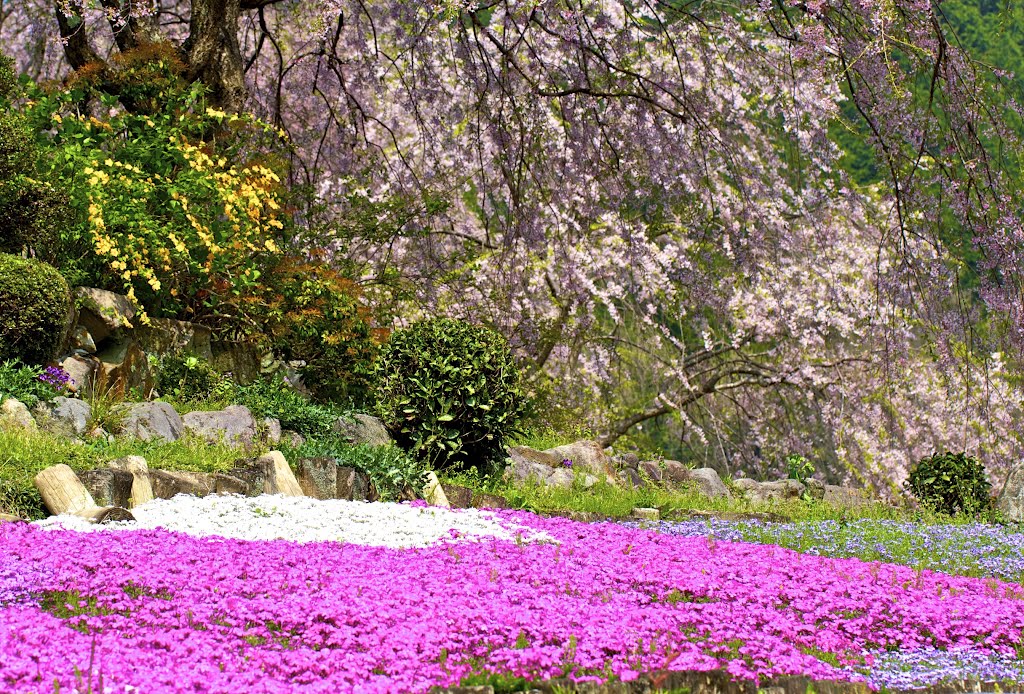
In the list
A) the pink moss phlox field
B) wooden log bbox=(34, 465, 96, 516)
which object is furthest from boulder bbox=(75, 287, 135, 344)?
the pink moss phlox field

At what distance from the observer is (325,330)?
12375 mm

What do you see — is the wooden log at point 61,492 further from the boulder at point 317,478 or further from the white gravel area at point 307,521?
the boulder at point 317,478

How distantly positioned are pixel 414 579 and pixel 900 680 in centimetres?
252

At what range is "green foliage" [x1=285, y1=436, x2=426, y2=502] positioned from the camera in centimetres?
958

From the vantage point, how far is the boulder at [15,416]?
8.23 meters

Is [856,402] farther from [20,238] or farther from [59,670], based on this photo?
[59,670]

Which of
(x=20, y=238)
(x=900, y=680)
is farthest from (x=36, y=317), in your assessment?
(x=900, y=680)

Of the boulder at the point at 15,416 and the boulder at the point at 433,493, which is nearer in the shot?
the boulder at the point at 15,416

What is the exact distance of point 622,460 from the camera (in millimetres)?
14180

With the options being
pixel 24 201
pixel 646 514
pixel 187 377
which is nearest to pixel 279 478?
pixel 187 377

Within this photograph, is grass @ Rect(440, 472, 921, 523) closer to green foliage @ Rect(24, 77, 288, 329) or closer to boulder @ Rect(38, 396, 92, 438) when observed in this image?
green foliage @ Rect(24, 77, 288, 329)

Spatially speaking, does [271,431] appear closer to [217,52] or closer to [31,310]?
[31,310]

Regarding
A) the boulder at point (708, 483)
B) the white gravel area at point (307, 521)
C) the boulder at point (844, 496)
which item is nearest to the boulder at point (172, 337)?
the white gravel area at point (307, 521)

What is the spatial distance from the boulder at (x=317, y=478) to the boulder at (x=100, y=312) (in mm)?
2867
